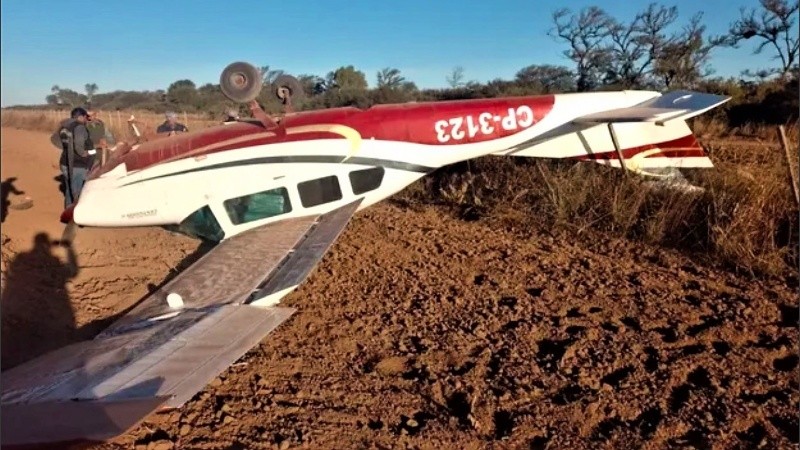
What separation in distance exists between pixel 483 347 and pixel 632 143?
4.44 metres

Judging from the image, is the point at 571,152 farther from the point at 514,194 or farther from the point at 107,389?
the point at 107,389

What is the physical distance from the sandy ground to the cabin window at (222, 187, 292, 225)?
947mm

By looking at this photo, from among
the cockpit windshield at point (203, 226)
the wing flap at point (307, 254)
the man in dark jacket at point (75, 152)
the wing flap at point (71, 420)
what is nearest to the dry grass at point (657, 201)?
the man in dark jacket at point (75, 152)

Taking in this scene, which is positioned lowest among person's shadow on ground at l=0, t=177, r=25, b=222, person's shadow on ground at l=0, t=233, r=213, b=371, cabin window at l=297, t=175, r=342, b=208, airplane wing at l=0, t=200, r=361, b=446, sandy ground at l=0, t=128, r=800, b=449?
sandy ground at l=0, t=128, r=800, b=449

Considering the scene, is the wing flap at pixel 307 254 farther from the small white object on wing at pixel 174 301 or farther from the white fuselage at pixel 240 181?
the small white object on wing at pixel 174 301

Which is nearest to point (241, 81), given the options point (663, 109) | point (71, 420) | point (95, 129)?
point (95, 129)

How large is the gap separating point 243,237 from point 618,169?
513 cm

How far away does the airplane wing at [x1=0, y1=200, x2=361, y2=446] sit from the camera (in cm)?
299

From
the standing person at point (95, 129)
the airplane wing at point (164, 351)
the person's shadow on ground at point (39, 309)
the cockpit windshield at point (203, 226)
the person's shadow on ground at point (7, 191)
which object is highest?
the standing person at point (95, 129)

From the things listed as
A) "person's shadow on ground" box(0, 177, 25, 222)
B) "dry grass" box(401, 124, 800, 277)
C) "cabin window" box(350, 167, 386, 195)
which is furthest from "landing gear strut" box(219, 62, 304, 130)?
"person's shadow on ground" box(0, 177, 25, 222)

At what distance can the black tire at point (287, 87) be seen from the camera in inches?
316

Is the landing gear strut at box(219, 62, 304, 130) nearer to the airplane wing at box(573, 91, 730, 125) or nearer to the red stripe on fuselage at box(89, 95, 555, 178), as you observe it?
the red stripe on fuselage at box(89, 95, 555, 178)

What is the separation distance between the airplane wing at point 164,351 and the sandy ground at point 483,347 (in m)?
0.57

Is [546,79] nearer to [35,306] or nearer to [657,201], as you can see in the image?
[657,201]
